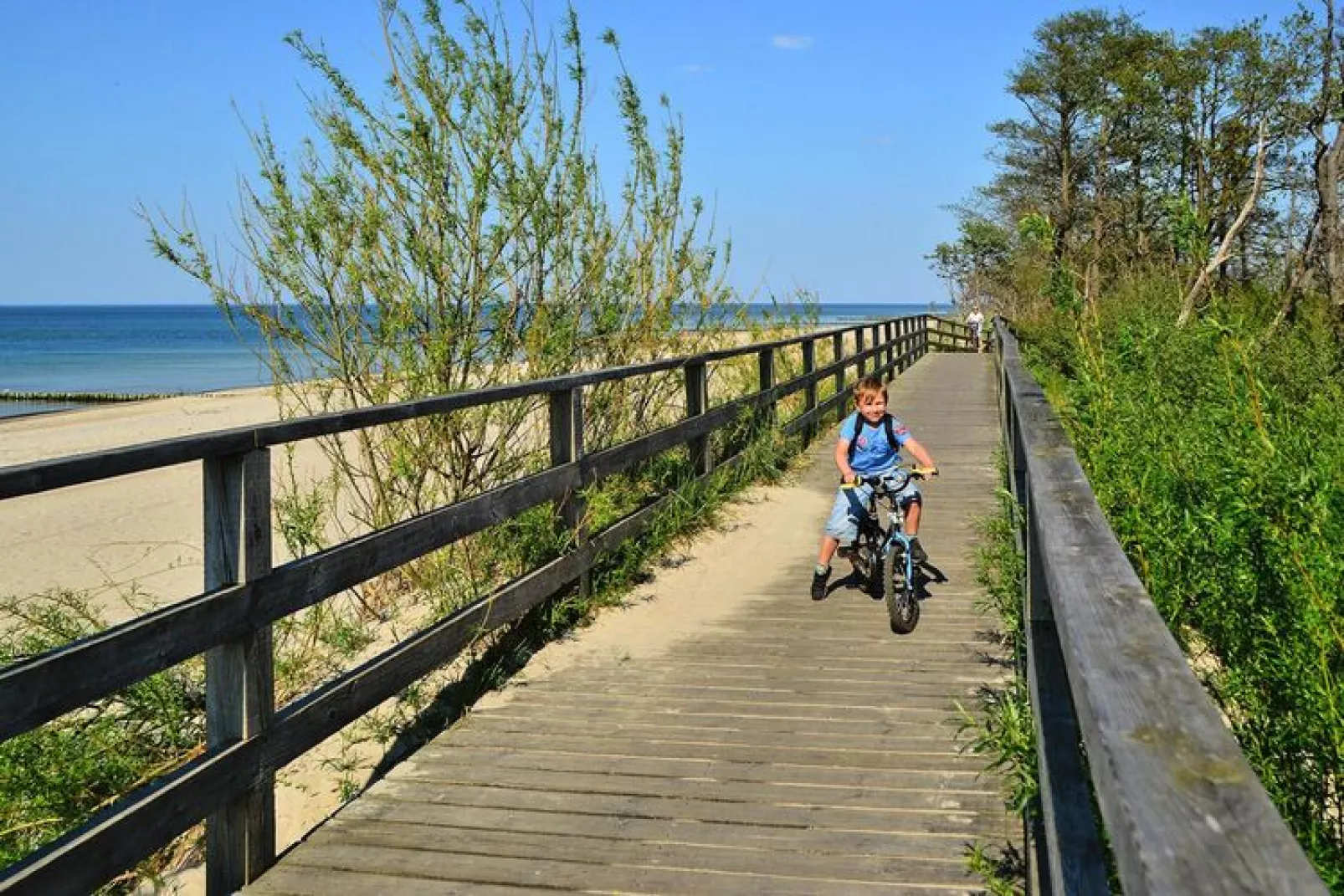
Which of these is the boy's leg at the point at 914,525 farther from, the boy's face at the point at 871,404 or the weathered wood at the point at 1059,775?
the weathered wood at the point at 1059,775

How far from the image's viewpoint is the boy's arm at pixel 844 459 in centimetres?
619

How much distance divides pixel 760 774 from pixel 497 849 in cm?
102

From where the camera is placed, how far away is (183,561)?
39.2 feet

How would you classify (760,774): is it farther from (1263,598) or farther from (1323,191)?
(1323,191)

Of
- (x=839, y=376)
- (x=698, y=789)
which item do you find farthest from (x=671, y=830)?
(x=839, y=376)

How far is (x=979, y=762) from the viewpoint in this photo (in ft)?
14.0

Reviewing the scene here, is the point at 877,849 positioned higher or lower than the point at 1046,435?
lower

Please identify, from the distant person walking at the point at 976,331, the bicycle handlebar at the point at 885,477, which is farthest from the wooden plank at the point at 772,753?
the distant person walking at the point at 976,331

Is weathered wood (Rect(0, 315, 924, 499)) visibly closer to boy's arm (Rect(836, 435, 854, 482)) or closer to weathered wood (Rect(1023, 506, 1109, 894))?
boy's arm (Rect(836, 435, 854, 482))

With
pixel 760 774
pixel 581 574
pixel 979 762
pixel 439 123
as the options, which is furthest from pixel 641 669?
pixel 439 123

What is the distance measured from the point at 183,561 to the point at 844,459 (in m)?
8.10

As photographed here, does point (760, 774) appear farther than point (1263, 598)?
Yes

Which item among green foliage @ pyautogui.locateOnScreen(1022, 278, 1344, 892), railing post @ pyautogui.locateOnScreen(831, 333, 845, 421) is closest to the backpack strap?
green foliage @ pyautogui.locateOnScreen(1022, 278, 1344, 892)

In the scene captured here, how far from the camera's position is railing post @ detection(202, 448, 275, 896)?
3441 mm
